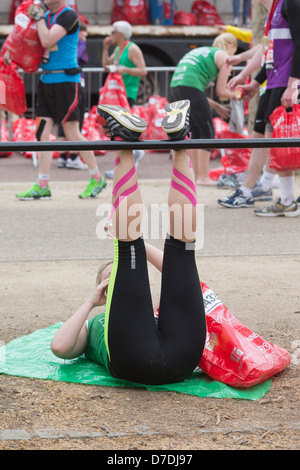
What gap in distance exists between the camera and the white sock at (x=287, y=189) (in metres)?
6.72

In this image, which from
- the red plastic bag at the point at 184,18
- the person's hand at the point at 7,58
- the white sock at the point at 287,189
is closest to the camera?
the white sock at the point at 287,189

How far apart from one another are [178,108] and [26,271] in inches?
86.6

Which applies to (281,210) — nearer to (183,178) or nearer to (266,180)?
(266,180)

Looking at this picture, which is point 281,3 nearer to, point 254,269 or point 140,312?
point 254,269

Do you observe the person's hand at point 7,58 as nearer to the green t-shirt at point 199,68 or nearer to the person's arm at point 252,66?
the green t-shirt at point 199,68

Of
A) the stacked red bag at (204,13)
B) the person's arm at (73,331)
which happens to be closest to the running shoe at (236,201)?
the person's arm at (73,331)

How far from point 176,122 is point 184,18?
11481 mm

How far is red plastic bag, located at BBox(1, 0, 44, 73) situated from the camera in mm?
7207

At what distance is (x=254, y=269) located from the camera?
5.02 meters

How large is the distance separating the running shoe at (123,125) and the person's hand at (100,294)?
0.63 m

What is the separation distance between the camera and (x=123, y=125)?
2992 mm

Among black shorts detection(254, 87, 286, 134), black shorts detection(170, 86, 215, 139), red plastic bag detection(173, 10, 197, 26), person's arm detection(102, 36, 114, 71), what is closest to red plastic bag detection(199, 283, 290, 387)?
black shorts detection(254, 87, 286, 134)

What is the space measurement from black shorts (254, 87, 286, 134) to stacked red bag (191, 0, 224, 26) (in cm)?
766
